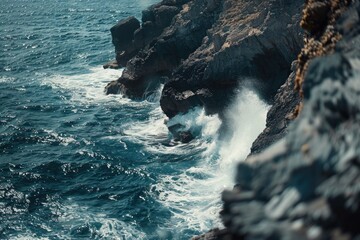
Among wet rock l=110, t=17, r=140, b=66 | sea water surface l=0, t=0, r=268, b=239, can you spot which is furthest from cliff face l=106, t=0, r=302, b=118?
wet rock l=110, t=17, r=140, b=66

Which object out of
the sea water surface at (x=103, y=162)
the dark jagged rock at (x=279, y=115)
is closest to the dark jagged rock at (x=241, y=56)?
the sea water surface at (x=103, y=162)

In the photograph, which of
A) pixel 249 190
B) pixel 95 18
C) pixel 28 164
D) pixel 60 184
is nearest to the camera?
pixel 249 190

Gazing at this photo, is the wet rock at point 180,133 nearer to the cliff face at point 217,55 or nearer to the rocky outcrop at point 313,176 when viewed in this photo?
the cliff face at point 217,55

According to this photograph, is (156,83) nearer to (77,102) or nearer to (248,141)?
(77,102)

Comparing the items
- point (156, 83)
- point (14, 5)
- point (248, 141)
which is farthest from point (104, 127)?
point (14, 5)

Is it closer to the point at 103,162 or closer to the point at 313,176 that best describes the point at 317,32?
the point at 313,176

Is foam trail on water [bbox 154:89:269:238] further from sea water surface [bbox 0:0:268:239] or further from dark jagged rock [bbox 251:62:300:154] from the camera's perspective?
dark jagged rock [bbox 251:62:300:154]
